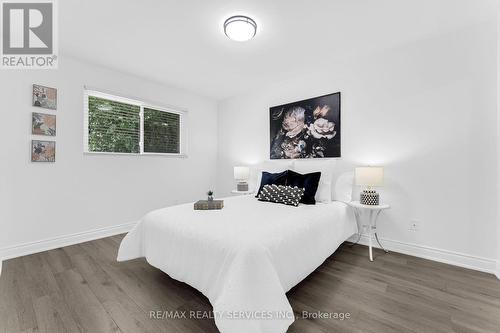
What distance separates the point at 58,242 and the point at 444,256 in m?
4.51

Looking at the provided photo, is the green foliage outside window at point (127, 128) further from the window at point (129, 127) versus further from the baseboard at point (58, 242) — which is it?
the baseboard at point (58, 242)

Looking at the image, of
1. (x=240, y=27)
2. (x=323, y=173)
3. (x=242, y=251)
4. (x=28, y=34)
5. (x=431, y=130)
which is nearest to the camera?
(x=242, y=251)

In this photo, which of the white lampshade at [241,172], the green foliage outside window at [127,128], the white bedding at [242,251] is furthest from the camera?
the white lampshade at [241,172]

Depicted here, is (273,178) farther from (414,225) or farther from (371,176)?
(414,225)

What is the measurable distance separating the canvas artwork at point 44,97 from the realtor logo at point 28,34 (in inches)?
10.3

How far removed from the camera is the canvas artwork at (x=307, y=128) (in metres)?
3.07

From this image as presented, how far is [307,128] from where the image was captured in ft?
10.8

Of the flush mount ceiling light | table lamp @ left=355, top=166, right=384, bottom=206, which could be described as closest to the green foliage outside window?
the flush mount ceiling light

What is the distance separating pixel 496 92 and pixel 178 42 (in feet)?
10.9

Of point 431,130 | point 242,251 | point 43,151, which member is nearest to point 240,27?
point 242,251

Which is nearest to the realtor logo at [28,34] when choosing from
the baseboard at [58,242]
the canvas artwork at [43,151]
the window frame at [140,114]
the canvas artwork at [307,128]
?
the window frame at [140,114]

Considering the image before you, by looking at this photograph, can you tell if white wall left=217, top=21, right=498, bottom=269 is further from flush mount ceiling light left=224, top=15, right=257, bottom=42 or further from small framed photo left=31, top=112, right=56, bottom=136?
small framed photo left=31, top=112, right=56, bottom=136

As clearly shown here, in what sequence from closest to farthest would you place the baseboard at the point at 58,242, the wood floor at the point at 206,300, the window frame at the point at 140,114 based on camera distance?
the wood floor at the point at 206,300 → the baseboard at the point at 58,242 → the window frame at the point at 140,114

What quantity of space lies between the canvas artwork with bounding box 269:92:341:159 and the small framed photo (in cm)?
303
